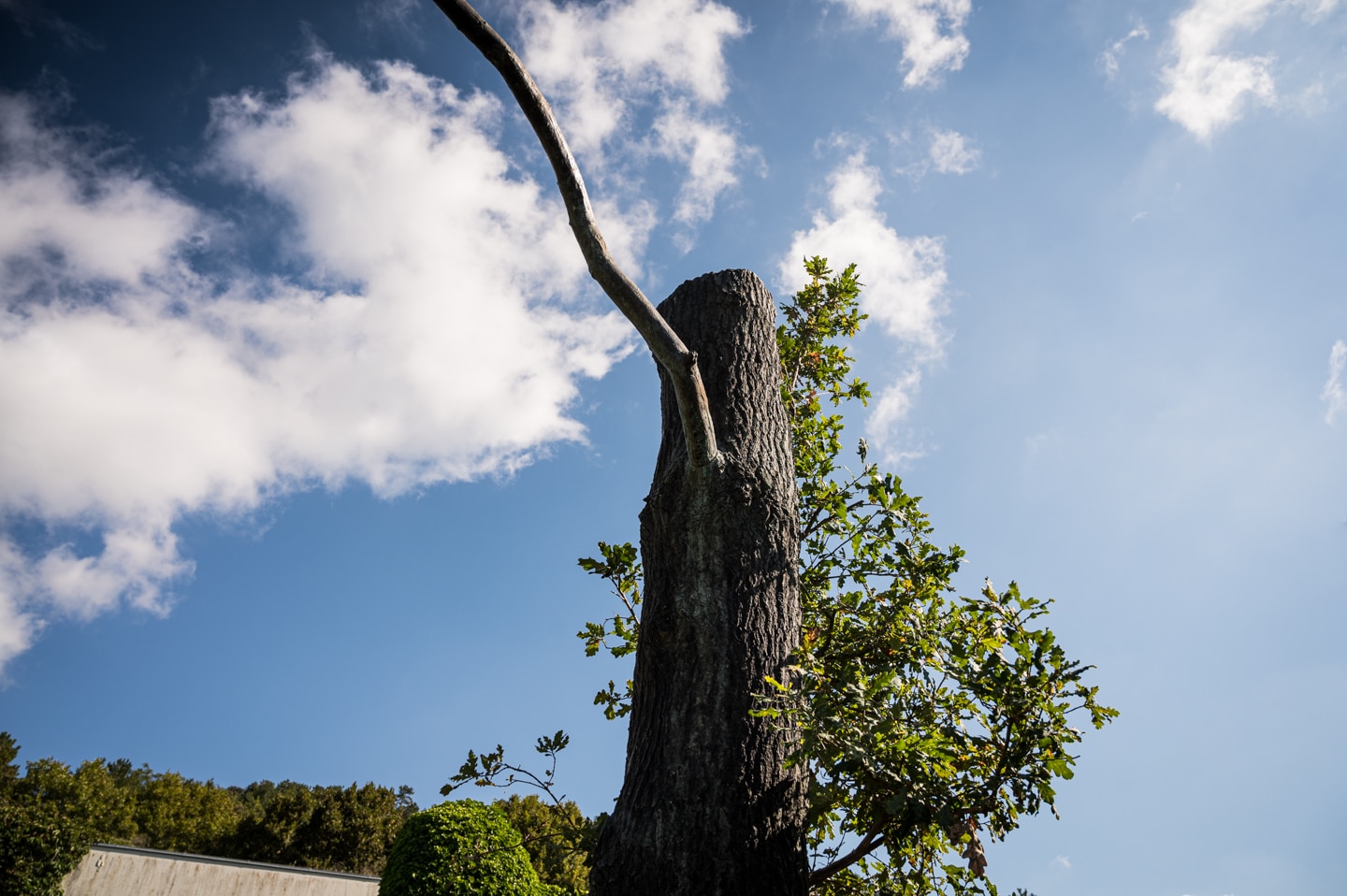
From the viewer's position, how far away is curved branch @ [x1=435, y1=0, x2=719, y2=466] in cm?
210

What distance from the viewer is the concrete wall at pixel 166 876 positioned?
15336 millimetres

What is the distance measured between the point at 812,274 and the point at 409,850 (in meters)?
10.4

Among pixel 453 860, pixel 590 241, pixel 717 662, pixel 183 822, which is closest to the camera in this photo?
pixel 590 241

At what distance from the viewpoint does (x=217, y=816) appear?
106 ft

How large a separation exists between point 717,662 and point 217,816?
132ft

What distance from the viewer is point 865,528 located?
3.99 m

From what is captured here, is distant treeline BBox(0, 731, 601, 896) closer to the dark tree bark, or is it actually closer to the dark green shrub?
the dark green shrub

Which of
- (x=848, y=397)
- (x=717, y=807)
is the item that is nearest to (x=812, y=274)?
(x=848, y=397)

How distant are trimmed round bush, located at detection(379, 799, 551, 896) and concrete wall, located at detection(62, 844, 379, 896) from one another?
846 cm

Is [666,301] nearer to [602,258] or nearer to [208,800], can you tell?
[602,258]

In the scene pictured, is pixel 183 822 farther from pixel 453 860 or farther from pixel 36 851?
pixel 453 860

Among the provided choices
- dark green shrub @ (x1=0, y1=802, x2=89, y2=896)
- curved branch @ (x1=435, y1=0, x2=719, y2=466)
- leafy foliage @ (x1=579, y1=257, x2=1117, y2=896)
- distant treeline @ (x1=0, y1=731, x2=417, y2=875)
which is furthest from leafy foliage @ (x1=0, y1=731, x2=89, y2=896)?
curved branch @ (x1=435, y1=0, x2=719, y2=466)

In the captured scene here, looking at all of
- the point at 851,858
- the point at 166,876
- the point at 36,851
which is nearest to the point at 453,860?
the point at 851,858

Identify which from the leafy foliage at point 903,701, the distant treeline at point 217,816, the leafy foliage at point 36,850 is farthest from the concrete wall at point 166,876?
the leafy foliage at point 903,701
